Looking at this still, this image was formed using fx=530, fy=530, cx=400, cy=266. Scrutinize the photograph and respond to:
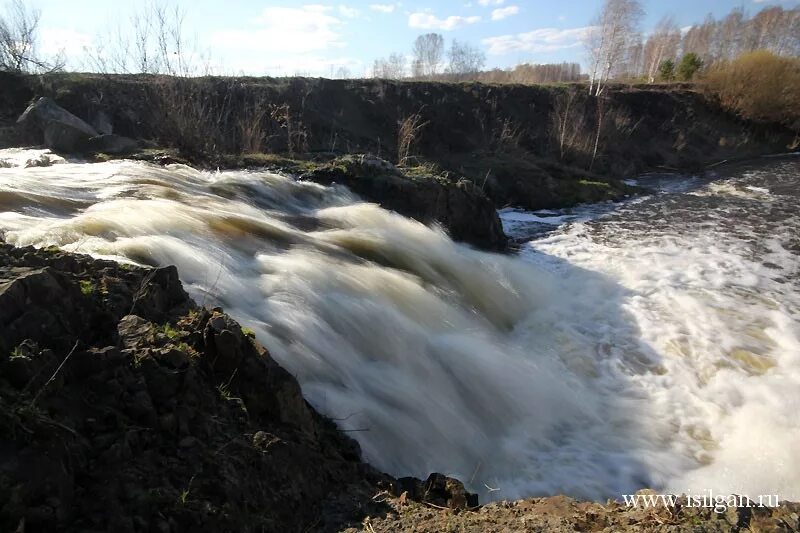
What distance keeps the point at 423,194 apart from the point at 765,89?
29077mm

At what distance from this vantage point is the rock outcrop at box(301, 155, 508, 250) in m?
10.5

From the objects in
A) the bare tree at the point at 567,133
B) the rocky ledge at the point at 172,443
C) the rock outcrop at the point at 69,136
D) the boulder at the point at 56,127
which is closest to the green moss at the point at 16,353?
the rocky ledge at the point at 172,443

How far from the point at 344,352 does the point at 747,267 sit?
28.1ft

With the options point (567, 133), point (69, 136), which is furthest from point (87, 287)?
point (567, 133)

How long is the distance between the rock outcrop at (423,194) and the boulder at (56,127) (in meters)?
4.21

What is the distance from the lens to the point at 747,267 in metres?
9.83

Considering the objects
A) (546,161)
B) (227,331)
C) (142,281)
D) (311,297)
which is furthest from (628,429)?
(546,161)

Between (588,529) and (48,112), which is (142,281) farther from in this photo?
(48,112)

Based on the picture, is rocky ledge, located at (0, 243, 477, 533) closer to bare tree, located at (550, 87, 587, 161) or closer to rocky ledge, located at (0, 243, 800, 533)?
rocky ledge, located at (0, 243, 800, 533)

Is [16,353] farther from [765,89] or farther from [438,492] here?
[765,89]

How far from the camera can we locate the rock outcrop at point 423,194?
10484mm

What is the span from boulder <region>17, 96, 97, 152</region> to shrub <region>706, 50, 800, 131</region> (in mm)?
33241

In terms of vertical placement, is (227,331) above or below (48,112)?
below

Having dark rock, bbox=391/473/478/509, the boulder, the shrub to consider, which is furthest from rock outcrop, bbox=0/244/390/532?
the shrub
